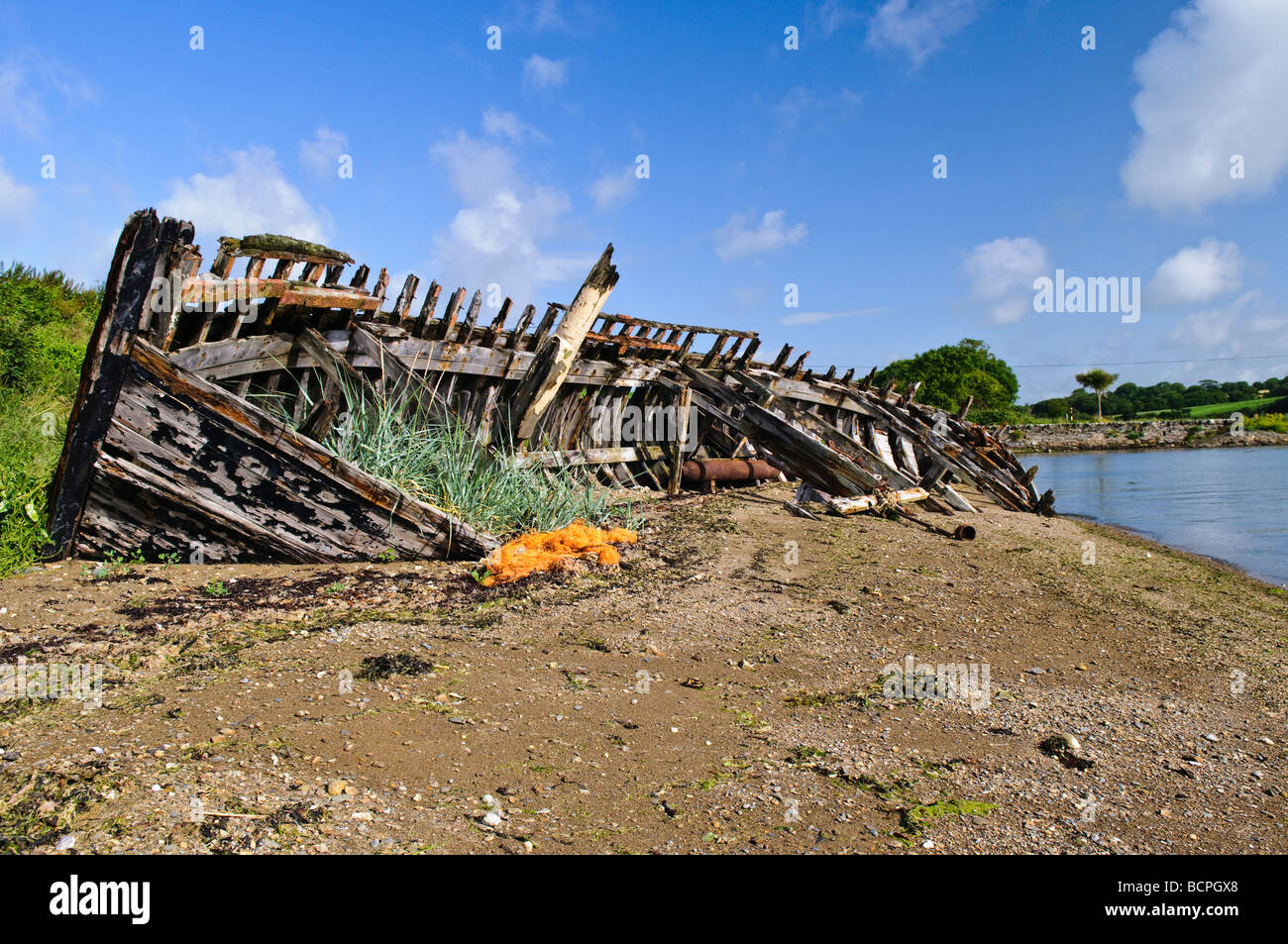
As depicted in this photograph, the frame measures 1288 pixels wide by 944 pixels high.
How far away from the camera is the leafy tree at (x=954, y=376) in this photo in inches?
2414

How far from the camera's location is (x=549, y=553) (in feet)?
21.8

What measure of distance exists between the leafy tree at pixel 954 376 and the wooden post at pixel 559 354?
5467 cm

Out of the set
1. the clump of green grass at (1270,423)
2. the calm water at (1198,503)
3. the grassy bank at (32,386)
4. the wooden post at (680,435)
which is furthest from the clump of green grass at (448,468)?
the clump of green grass at (1270,423)

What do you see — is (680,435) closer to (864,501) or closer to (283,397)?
(864,501)

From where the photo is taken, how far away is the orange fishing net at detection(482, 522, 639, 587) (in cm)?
621

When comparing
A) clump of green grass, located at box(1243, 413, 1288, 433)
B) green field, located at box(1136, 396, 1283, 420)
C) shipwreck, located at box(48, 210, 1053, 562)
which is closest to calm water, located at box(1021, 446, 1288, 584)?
shipwreck, located at box(48, 210, 1053, 562)

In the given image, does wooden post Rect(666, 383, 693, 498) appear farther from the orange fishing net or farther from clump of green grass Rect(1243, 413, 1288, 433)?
clump of green grass Rect(1243, 413, 1288, 433)

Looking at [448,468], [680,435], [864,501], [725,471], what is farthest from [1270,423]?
[448,468]

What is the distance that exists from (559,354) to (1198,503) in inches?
755

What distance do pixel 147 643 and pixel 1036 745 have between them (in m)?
4.83

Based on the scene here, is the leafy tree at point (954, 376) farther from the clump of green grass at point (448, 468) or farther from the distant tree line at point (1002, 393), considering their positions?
the clump of green grass at point (448, 468)

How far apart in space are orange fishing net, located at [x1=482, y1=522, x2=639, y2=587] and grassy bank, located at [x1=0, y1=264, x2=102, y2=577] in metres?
3.37
